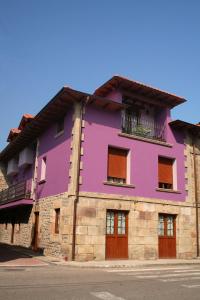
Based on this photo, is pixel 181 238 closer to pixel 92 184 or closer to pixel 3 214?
pixel 92 184

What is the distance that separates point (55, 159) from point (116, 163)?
3.02 metres

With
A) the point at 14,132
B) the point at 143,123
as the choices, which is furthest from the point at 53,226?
the point at 14,132

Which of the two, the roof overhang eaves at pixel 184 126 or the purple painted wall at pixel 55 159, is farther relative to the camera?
the roof overhang eaves at pixel 184 126

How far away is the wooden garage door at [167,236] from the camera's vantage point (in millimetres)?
15352

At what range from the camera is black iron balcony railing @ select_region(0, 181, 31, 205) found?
18594 millimetres

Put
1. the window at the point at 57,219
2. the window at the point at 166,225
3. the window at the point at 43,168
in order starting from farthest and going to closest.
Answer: the window at the point at 43,168, the window at the point at 166,225, the window at the point at 57,219

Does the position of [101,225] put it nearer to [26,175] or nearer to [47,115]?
[47,115]

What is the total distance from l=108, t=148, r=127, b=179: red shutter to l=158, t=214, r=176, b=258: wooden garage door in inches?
120

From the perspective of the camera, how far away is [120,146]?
15102 millimetres

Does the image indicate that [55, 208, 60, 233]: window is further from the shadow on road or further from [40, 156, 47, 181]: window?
[40, 156, 47, 181]: window

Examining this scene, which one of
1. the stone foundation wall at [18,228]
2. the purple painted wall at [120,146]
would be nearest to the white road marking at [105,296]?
the purple painted wall at [120,146]

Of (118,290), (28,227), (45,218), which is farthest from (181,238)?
(118,290)

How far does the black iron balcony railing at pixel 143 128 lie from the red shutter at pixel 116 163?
1.25 m

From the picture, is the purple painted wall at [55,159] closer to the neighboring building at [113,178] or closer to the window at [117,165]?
the neighboring building at [113,178]
